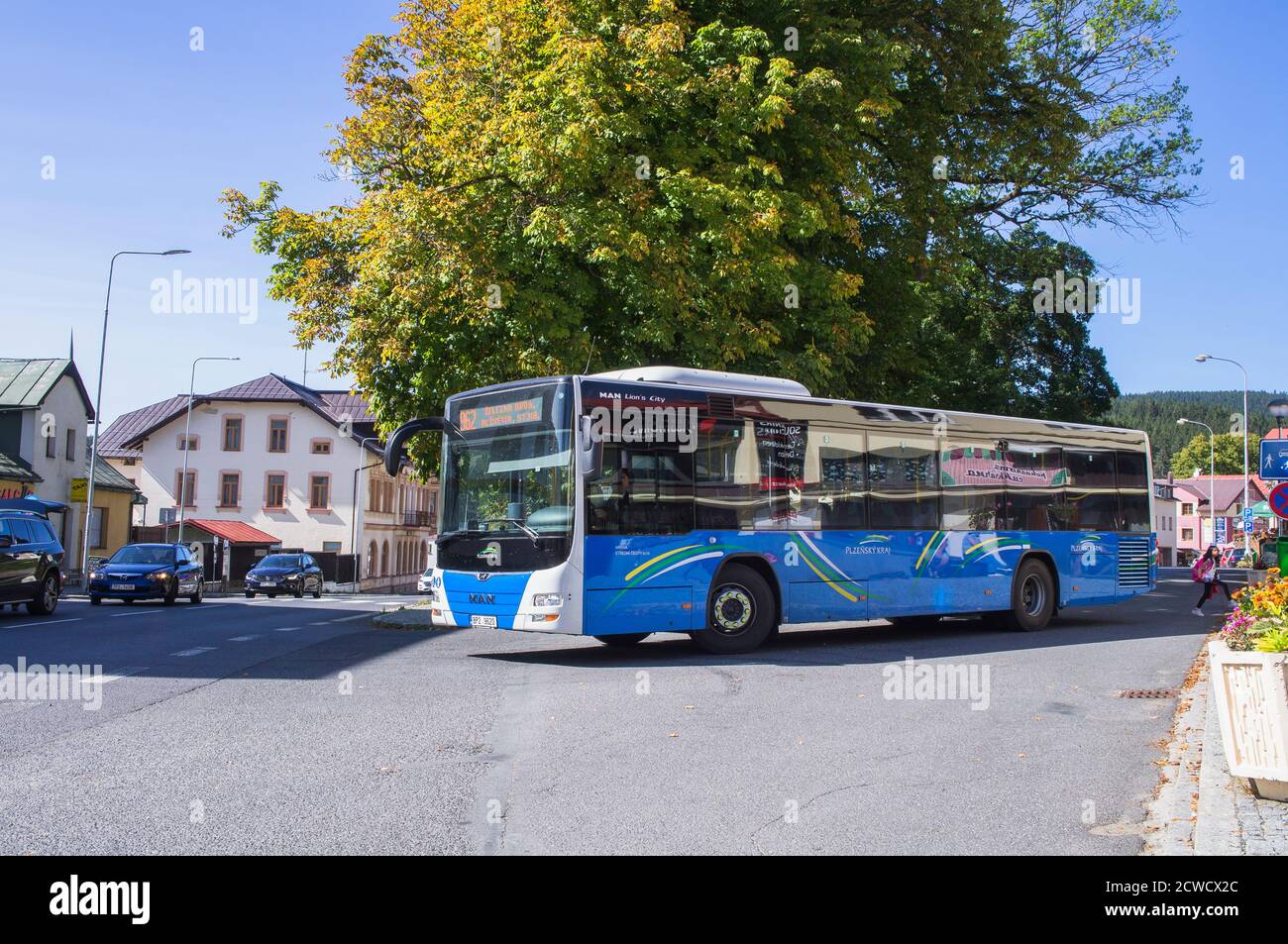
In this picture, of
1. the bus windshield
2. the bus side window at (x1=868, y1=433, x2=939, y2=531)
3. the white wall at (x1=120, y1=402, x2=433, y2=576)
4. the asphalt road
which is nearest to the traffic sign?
the asphalt road

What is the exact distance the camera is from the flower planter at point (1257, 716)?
238 inches

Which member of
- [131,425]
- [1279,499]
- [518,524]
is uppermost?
[131,425]

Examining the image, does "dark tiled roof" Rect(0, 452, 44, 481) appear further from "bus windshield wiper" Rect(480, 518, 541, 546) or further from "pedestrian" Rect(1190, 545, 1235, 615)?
"pedestrian" Rect(1190, 545, 1235, 615)

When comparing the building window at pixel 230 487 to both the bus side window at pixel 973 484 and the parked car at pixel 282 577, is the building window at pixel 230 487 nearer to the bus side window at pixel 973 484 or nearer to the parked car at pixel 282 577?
the parked car at pixel 282 577

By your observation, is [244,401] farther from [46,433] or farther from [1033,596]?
[1033,596]

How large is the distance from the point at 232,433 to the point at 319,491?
6.27 metres

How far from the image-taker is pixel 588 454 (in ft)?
43.3

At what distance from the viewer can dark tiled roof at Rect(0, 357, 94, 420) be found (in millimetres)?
47062

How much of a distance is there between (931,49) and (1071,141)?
156 inches

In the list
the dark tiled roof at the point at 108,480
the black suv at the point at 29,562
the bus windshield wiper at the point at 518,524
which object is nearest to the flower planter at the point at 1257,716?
the bus windshield wiper at the point at 518,524

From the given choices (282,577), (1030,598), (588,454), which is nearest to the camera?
(588,454)

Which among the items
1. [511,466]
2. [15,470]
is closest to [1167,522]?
[15,470]

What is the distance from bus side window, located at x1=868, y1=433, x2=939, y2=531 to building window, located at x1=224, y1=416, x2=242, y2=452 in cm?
6009

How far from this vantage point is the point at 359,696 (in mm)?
10609
